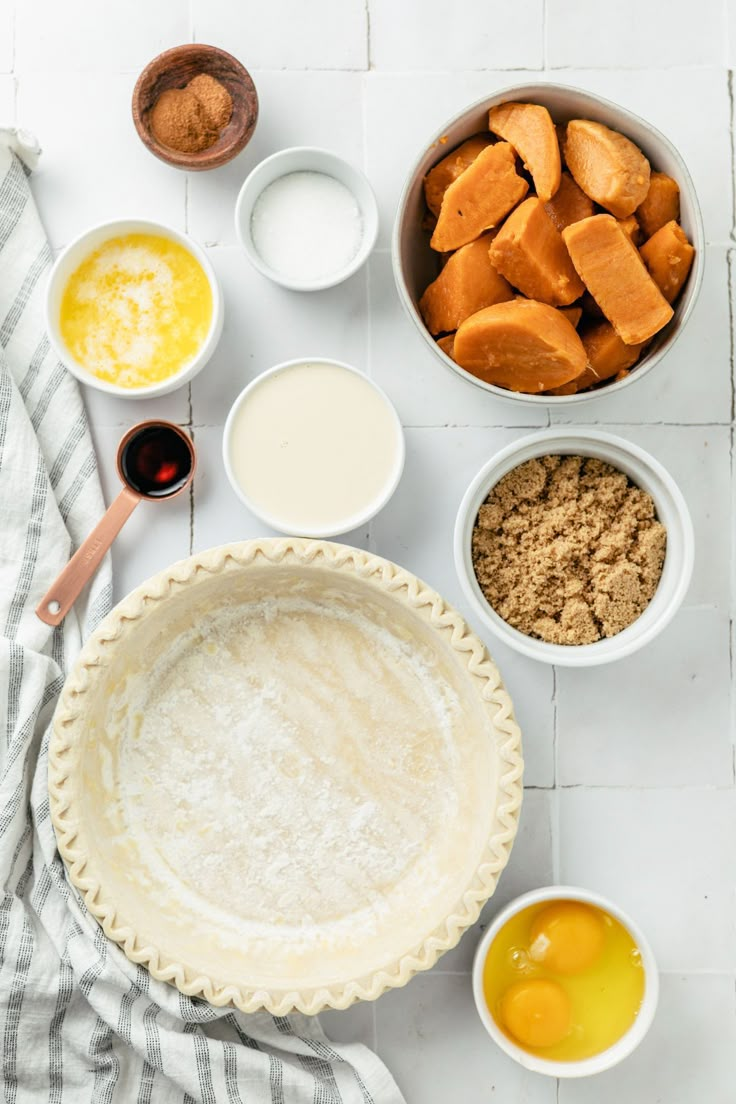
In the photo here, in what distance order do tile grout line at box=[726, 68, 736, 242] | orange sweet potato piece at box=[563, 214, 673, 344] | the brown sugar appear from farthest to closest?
1. tile grout line at box=[726, 68, 736, 242]
2. the brown sugar
3. orange sweet potato piece at box=[563, 214, 673, 344]

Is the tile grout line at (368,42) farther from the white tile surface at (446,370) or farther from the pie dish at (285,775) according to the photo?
the pie dish at (285,775)

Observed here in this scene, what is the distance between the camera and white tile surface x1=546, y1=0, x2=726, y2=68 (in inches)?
46.9

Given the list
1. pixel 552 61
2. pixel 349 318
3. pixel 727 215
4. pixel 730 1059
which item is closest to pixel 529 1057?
pixel 730 1059

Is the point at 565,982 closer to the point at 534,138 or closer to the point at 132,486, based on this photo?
the point at 132,486

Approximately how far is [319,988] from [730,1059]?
0.56 metres

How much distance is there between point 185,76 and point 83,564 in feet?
1.94

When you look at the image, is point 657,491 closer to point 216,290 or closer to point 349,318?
point 349,318

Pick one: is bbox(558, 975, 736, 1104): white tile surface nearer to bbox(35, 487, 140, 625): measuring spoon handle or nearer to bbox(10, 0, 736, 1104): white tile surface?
bbox(10, 0, 736, 1104): white tile surface

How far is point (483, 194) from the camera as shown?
103 centimetres

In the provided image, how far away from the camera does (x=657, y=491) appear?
1112 mm

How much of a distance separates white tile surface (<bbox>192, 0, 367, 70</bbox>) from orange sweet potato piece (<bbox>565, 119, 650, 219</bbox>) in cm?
32

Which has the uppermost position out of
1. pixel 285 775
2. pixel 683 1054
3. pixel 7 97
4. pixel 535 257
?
pixel 7 97

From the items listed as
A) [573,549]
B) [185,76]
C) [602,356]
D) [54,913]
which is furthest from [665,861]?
[185,76]

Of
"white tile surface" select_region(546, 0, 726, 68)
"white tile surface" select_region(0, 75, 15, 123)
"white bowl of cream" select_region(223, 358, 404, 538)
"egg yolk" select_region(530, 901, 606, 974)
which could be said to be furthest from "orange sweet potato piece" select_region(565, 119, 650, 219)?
"egg yolk" select_region(530, 901, 606, 974)
